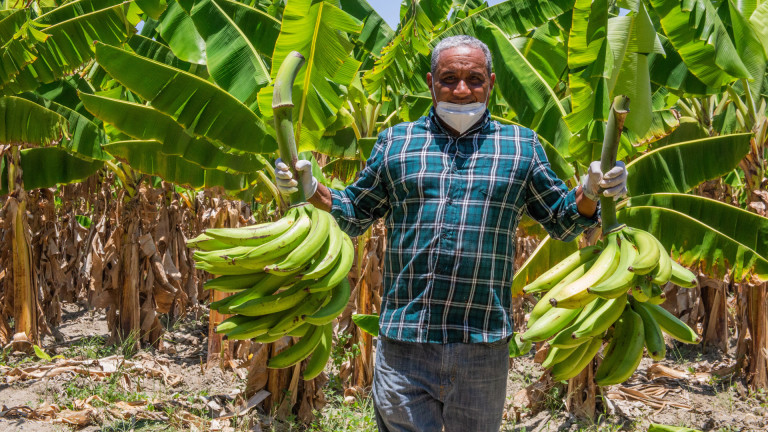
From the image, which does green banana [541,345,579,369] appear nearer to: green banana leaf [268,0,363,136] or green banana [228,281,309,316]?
green banana [228,281,309,316]

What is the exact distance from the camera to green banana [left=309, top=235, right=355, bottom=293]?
2.05 metres

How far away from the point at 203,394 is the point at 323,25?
11.2 feet

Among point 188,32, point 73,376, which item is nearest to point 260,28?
point 188,32

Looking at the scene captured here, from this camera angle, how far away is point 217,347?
6.35 meters

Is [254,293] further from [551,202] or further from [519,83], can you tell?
[519,83]

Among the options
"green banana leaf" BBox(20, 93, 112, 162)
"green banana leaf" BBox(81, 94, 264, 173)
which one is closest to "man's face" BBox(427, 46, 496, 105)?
"green banana leaf" BBox(81, 94, 264, 173)

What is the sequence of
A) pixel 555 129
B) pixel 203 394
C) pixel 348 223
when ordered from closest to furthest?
pixel 348 223, pixel 555 129, pixel 203 394

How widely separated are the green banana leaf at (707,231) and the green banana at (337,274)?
2.49 meters

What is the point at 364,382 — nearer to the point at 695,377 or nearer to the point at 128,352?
the point at 128,352

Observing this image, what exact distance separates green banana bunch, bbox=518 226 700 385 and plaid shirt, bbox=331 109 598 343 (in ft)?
0.48

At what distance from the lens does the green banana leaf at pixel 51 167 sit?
21.5ft

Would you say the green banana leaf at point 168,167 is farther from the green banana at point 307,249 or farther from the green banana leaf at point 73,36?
the green banana at point 307,249

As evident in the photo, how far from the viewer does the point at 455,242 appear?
84.7 inches

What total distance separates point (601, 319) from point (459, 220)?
544mm
